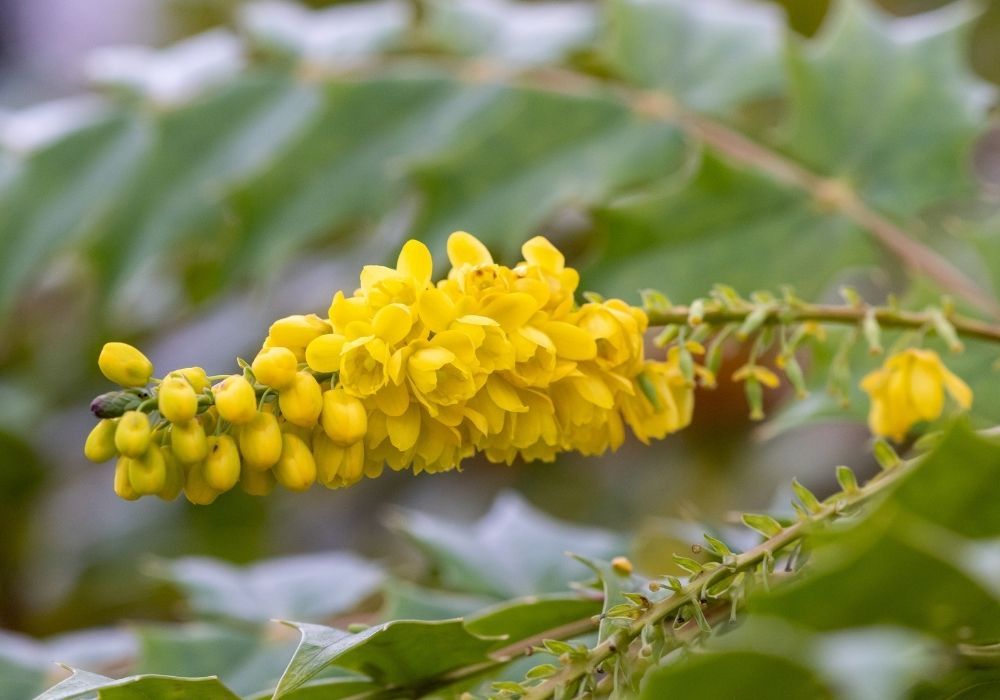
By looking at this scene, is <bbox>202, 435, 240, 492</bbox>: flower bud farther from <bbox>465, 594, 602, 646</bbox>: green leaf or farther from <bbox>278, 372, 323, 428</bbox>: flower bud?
<bbox>465, 594, 602, 646</bbox>: green leaf

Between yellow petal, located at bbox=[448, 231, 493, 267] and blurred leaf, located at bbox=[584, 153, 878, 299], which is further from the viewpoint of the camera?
blurred leaf, located at bbox=[584, 153, 878, 299]

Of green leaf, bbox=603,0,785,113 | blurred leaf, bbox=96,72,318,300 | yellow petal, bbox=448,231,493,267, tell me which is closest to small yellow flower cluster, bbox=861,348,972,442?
yellow petal, bbox=448,231,493,267

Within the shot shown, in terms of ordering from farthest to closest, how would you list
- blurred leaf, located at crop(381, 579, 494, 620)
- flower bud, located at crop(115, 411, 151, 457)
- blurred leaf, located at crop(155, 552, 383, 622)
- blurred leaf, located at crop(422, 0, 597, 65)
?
blurred leaf, located at crop(422, 0, 597, 65) < blurred leaf, located at crop(155, 552, 383, 622) < blurred leaf, located at crop(381, 579, 494, 620) < flower bud, located at crop(115, 411, 151, 457)

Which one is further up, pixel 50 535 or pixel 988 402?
pixel 988 402

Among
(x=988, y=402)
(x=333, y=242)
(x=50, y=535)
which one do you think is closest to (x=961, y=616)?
(x=988, y=402)

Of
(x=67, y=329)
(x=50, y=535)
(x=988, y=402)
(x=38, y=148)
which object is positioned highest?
(x=38, y=148)

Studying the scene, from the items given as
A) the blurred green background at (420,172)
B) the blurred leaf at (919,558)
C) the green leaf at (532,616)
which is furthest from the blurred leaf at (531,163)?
the blurred leaf at (919,558)

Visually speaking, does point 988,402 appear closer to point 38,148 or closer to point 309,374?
point 309,374

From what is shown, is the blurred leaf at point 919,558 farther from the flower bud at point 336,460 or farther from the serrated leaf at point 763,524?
the flower bud at point 336,460
